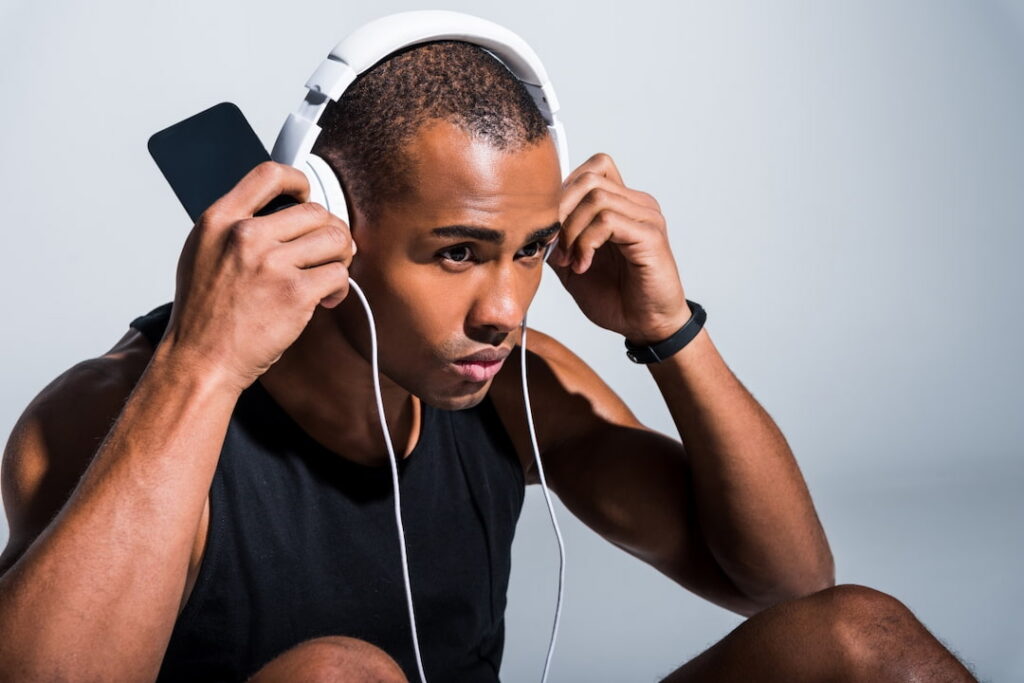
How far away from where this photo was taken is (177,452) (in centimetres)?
163

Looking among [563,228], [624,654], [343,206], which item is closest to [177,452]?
[343,206]

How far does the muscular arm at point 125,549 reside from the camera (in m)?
1.57

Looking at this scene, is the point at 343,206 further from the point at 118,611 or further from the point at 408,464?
the point at 118,611

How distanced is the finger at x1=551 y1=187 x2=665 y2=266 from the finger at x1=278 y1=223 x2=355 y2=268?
411mm

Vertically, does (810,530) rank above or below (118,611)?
below

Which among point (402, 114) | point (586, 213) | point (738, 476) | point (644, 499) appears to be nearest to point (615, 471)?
point (644, 499)

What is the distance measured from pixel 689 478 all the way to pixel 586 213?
0.50 m

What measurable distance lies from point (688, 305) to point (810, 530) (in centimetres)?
41

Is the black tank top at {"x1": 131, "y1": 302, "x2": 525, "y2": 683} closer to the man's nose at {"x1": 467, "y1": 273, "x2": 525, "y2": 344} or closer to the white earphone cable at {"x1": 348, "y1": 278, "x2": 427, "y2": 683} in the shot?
the white earphone cable at {"x1": 348, "y1": 278, "x2": 427, "y2": 683}

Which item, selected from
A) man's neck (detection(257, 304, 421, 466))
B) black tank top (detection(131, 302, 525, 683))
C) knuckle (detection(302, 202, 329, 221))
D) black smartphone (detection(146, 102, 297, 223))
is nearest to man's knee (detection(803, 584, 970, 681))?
black tank top (detection(131, 302, 525, 683))

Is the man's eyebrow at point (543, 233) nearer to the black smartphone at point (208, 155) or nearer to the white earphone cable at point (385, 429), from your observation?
the white earphone cable at point (385, 429)

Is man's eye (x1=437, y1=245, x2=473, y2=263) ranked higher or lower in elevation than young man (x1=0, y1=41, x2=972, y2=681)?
higher

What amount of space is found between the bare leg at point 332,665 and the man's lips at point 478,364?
420mm

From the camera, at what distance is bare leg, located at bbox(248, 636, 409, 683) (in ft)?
5.09
